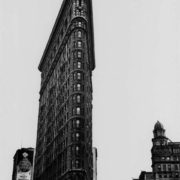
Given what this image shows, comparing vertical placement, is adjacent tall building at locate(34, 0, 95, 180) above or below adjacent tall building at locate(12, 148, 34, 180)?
above

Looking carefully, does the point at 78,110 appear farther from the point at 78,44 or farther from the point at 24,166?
the point at 24,166

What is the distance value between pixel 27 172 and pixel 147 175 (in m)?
121

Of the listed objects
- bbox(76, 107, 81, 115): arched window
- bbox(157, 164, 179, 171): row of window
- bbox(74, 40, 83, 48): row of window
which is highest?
bbox(74, 40, 83, 48): row of window

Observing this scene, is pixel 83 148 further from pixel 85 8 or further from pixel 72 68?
pixel 85 8

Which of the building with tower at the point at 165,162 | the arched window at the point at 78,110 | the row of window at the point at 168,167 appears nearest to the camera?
the arched window at the point at 78,110

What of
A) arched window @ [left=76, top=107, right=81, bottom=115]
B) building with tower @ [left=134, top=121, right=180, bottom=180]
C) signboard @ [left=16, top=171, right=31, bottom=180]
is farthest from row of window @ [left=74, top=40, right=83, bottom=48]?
building with tower @ [left=134, top=121, right=180, bottom=180]

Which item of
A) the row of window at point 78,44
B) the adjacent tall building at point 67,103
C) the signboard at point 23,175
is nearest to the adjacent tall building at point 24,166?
the signboard at point 23,175

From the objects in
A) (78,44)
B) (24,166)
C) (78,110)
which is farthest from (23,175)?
(78,44)

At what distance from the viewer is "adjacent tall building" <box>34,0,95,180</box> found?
4466 inches

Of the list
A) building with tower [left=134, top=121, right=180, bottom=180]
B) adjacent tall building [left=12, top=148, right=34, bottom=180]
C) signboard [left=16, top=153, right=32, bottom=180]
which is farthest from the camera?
building with tower [left=134, top=121, right=180, bottom=180]

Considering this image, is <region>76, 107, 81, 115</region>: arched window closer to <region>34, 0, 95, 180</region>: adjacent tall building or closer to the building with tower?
<region>34, 0, 95, 180</region>: adjacent tall building

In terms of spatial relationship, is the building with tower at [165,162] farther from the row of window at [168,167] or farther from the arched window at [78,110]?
the arched window at [78,110]

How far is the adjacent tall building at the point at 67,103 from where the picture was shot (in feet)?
372

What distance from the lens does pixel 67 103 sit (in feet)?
407
